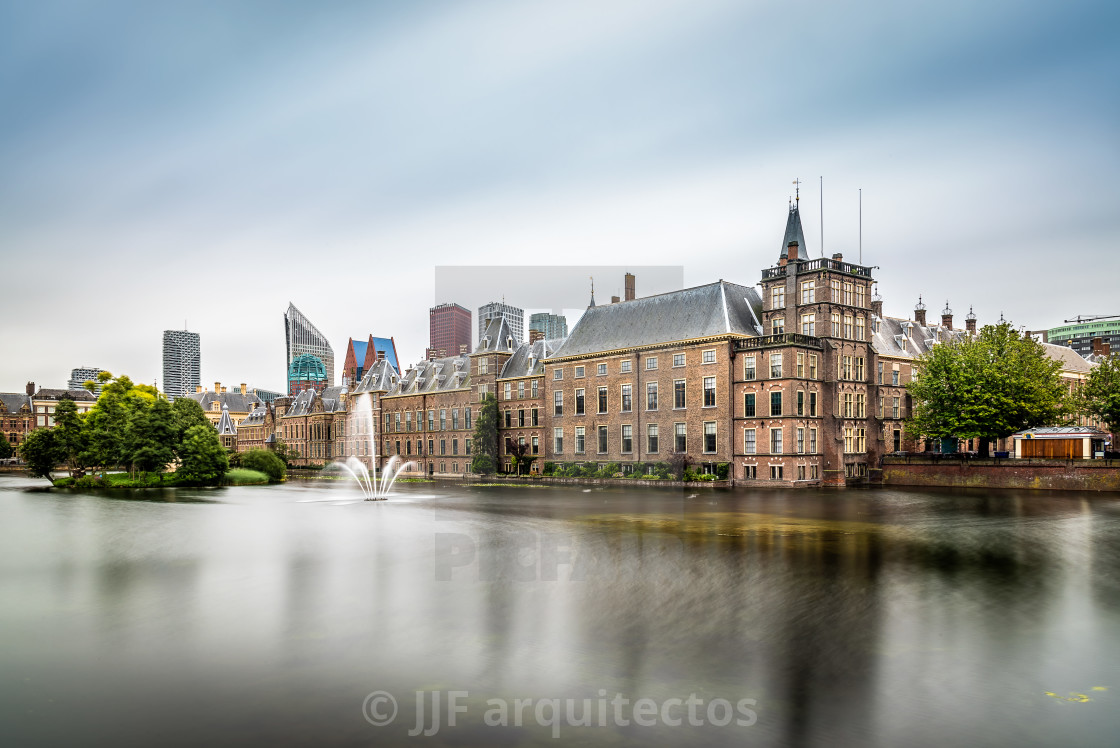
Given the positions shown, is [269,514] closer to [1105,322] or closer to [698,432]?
[698,432]

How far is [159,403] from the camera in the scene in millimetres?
66375

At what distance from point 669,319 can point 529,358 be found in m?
18.1

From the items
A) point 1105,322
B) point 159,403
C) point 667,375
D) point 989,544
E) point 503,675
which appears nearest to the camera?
point 503,675

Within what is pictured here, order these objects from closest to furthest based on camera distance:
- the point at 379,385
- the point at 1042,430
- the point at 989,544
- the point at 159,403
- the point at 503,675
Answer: the point at 503,675
the point at 989,544
the point at 1042,430
the point at 159,403
the point at 379,385

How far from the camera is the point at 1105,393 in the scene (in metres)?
58.4

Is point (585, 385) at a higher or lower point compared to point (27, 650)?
higher

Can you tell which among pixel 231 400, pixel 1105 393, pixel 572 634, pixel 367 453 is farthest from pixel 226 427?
pixel 572 634

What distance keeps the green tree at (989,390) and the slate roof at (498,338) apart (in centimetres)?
4026

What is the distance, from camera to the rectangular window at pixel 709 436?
58438 millimetres

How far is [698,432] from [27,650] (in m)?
49.8

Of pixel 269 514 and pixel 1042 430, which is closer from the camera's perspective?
pixel 269 514

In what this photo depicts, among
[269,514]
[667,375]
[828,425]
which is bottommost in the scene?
[269,514]

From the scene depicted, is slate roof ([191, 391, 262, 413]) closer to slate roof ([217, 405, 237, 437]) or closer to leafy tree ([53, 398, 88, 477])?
slate roof ([217, 405, 237, 437])

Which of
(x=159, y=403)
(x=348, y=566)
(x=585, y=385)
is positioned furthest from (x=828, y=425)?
(x=159, y=403)
